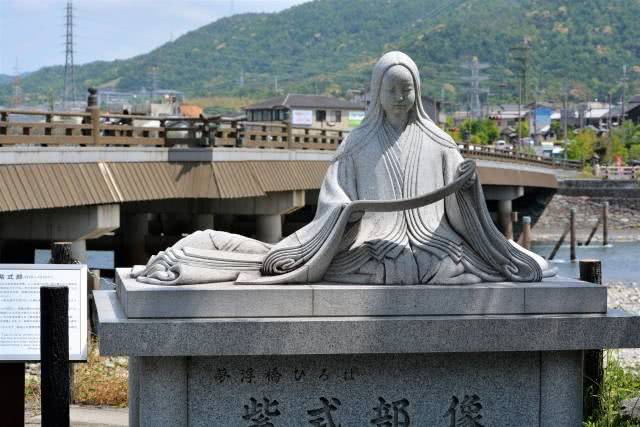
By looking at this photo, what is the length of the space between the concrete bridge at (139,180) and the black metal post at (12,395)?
12.7 metres

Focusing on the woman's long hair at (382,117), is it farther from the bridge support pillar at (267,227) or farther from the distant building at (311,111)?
the distant building at (311,111)

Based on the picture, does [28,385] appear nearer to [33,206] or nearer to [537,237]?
[33,206]

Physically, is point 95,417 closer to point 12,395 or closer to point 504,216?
point 12,395

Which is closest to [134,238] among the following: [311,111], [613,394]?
[613,394]

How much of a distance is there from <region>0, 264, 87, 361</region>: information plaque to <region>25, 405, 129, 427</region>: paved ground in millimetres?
1945

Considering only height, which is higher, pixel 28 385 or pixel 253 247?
pixel 253 247

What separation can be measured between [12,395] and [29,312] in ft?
2.74

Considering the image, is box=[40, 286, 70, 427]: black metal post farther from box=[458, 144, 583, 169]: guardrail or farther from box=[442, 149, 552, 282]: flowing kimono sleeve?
box=[458, 144, 583, 169]: guardrail

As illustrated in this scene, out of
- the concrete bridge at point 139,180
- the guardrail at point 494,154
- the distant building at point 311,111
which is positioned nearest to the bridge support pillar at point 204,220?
the concrete bridge at point 139,180

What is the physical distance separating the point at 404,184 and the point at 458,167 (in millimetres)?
488

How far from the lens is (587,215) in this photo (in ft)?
228

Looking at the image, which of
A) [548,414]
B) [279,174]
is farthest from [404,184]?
[279,174]

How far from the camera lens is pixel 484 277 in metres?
10.1

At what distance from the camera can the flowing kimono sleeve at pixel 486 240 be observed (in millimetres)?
10188
